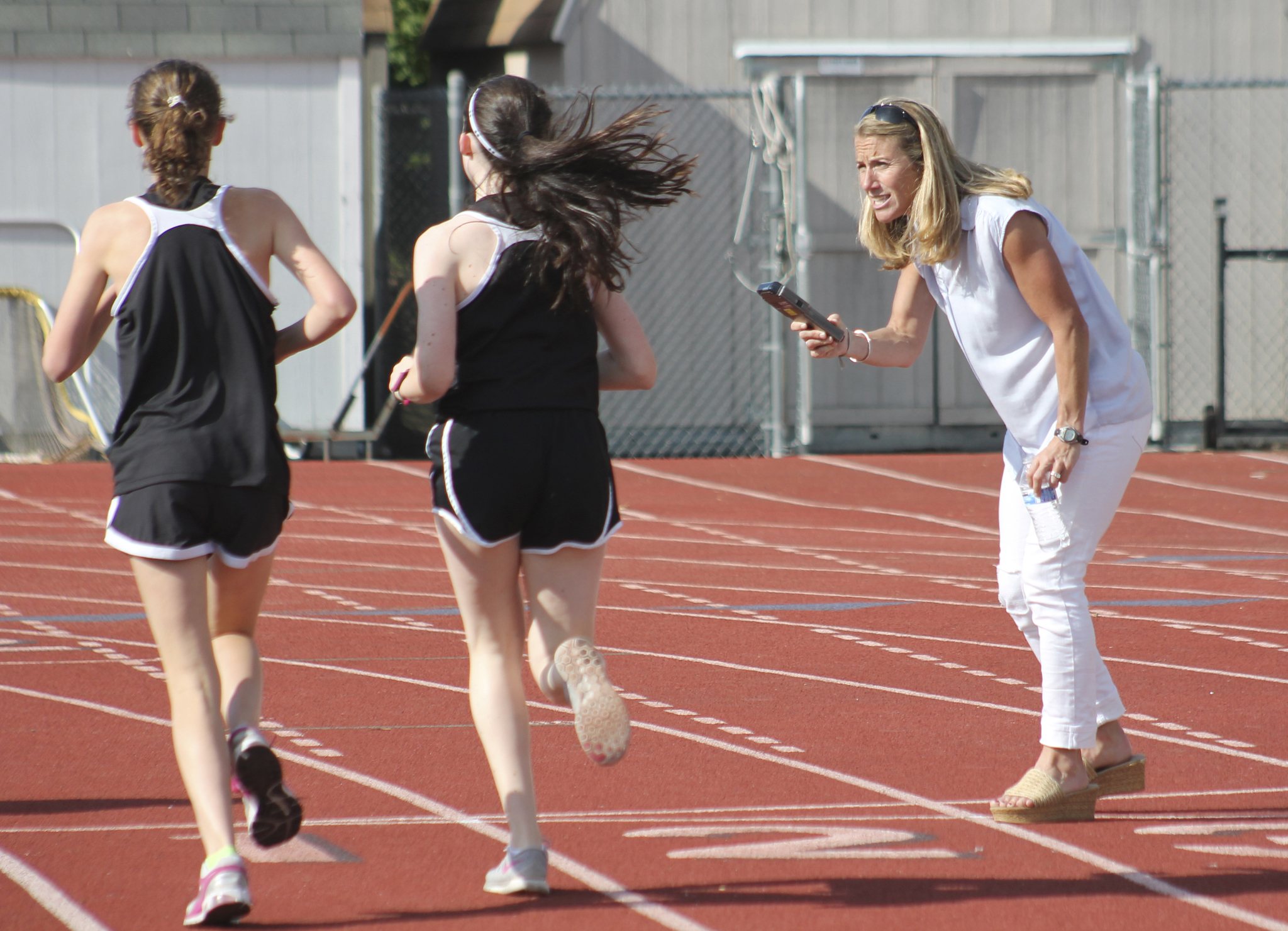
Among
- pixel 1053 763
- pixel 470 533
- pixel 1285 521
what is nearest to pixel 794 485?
pixel 1285 521

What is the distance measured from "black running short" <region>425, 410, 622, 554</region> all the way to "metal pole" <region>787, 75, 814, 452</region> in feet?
36.6

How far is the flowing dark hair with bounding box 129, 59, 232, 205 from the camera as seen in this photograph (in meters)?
3.92

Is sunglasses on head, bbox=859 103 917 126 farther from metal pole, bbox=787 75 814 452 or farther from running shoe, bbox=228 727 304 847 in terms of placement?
metal pole, bbox=787 75 814 452

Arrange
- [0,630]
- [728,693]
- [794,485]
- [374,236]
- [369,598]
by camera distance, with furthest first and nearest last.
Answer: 1. [374,236]
2. [794,485]
3. [369,598]
4. [0,630]
5. [728,693]

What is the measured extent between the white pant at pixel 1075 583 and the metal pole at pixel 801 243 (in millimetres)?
10306

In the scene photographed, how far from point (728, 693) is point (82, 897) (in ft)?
9.41

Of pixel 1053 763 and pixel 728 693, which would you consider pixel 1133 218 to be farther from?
pixel 1053 763

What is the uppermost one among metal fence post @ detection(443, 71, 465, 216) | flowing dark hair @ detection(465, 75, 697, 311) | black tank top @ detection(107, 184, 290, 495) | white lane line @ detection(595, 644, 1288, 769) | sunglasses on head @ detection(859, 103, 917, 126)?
metal fence post @ detection(443, 71, 465, 216)

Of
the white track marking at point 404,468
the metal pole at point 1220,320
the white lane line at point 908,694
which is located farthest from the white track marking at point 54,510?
the metal pole at point 1220,320

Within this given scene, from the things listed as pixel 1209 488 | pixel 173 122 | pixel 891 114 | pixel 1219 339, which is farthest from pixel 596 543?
pixel 1219 339

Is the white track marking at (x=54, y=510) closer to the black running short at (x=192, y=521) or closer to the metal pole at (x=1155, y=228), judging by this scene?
the black running short at (x=192, y=521)

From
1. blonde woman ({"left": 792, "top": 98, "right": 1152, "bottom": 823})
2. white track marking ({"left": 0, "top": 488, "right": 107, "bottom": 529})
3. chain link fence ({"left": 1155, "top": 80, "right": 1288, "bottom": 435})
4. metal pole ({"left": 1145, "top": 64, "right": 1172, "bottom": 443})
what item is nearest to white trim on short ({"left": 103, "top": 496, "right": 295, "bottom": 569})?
blonde woman ({"left": 792, "top": 98, "right": 1152, "bottom": 823})

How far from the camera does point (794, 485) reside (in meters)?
13.9

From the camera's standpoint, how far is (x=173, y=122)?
3.91 metres
